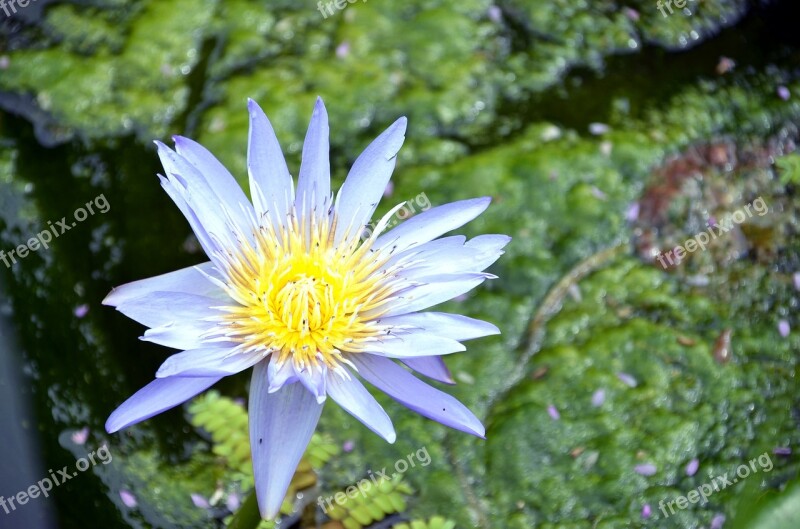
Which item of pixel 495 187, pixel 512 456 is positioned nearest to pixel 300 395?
pixel 512 456

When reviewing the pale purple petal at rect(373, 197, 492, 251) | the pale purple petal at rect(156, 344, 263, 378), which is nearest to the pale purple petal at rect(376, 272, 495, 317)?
the pale purple petal at rect(373, 197, 492, 251)

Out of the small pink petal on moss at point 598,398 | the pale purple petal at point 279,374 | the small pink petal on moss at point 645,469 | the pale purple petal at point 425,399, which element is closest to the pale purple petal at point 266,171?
the pale purple petal at point 279,374

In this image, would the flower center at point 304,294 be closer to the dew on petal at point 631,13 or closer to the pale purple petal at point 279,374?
the pale purple petal at point 279,374

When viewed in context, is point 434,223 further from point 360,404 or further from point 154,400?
point 154,400

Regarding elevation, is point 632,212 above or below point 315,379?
below

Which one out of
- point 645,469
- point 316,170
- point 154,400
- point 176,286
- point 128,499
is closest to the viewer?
point 154,400

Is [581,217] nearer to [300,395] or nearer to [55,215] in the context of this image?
[300,395]

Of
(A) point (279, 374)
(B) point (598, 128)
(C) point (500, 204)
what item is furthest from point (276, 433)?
A: (B) point (598, 128)
